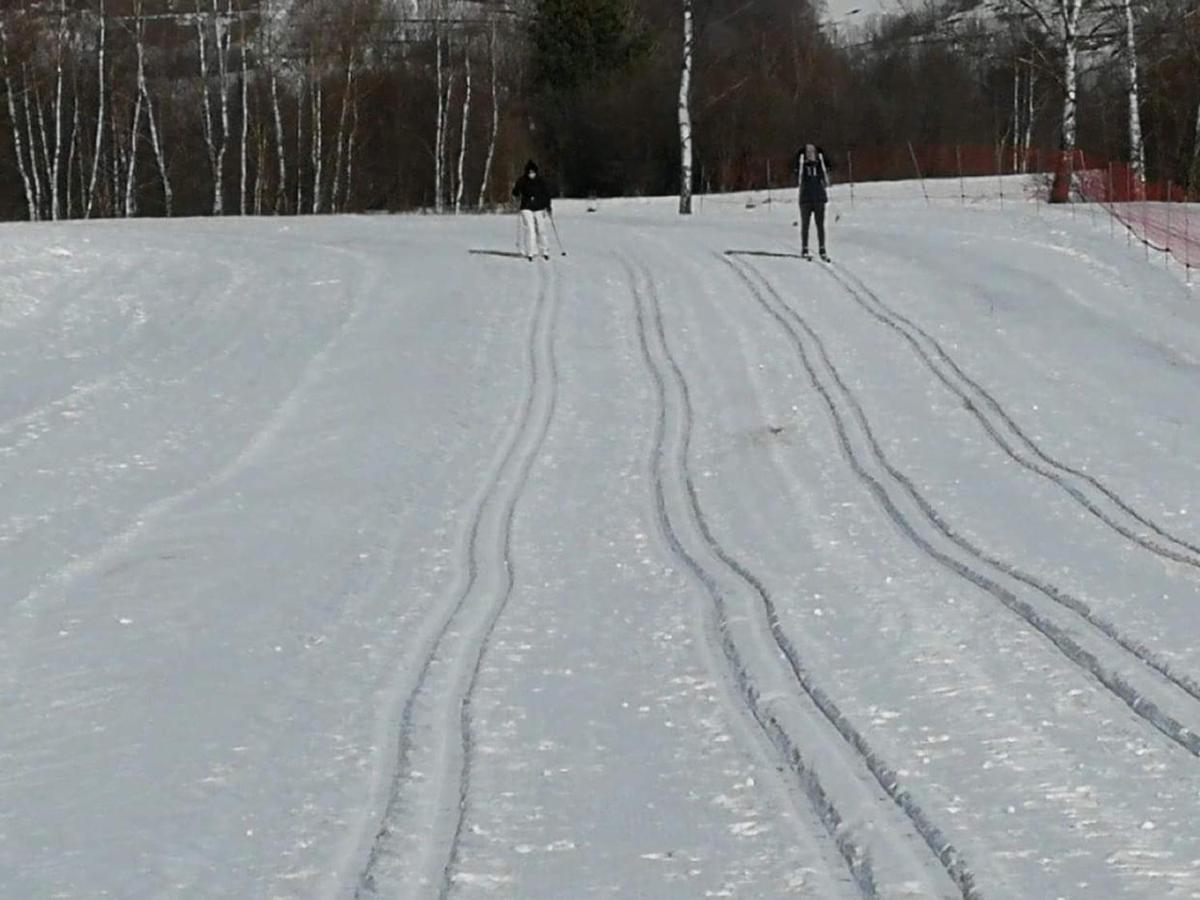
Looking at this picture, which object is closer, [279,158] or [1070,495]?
[1070,495]

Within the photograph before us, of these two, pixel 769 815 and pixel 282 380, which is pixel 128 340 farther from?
pixel 769 815

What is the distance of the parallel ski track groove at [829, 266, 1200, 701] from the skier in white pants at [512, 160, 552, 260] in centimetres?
543

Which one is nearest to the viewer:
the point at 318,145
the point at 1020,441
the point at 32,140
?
the point at 1020,441

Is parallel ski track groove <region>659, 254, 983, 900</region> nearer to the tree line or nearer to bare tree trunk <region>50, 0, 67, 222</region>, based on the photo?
bare tree trunk <region>50, 0, 67, 222</region>

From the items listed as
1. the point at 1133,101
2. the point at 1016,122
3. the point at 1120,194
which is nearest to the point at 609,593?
the point at 1120,194

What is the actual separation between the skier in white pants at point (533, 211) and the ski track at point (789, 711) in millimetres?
10046

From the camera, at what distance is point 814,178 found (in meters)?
20.1

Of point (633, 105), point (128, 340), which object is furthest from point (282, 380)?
point (633, 105)

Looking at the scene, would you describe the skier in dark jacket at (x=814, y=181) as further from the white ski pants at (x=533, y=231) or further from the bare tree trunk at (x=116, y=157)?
the bare tree trunk at (x=116, y=157)

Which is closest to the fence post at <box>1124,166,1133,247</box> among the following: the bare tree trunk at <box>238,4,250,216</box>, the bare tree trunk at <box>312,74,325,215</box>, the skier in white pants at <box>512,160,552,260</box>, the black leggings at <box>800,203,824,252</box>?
the black leggings at <box>800,203,824,252</box>

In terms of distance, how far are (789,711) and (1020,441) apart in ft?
19.5

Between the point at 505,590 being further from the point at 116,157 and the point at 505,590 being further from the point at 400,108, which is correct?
the point at 400,108

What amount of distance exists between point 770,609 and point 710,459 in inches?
151

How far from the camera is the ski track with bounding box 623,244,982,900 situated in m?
5.11
